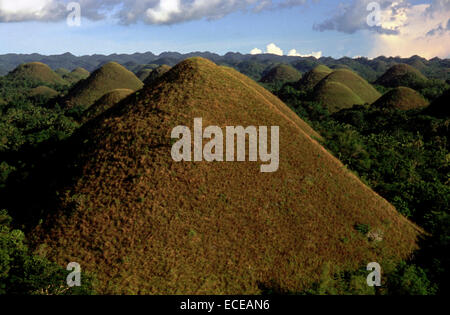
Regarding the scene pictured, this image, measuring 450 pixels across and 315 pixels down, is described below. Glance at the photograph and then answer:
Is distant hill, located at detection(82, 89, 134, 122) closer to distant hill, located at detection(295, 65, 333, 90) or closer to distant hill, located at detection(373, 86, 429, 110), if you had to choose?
A: distant hill, located at detection(373, 86, 429, 110)

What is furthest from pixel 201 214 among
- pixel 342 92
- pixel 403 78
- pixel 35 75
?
pixel 35 75

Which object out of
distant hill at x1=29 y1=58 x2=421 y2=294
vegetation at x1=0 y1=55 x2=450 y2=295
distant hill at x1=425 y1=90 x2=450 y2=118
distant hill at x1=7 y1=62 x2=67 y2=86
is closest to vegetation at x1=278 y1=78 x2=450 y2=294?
vegetation at x1=0 y1=55 x2=450 y2=295

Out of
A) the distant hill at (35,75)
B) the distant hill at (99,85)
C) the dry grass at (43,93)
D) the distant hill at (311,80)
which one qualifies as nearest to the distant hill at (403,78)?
the distant hill at (311,80)

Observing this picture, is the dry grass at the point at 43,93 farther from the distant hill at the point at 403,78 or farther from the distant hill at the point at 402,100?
the distant hill at the point at 403,78

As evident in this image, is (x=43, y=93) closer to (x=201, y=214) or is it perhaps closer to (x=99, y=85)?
(x=99, y=85)

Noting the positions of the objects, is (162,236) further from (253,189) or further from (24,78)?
(24,78)
